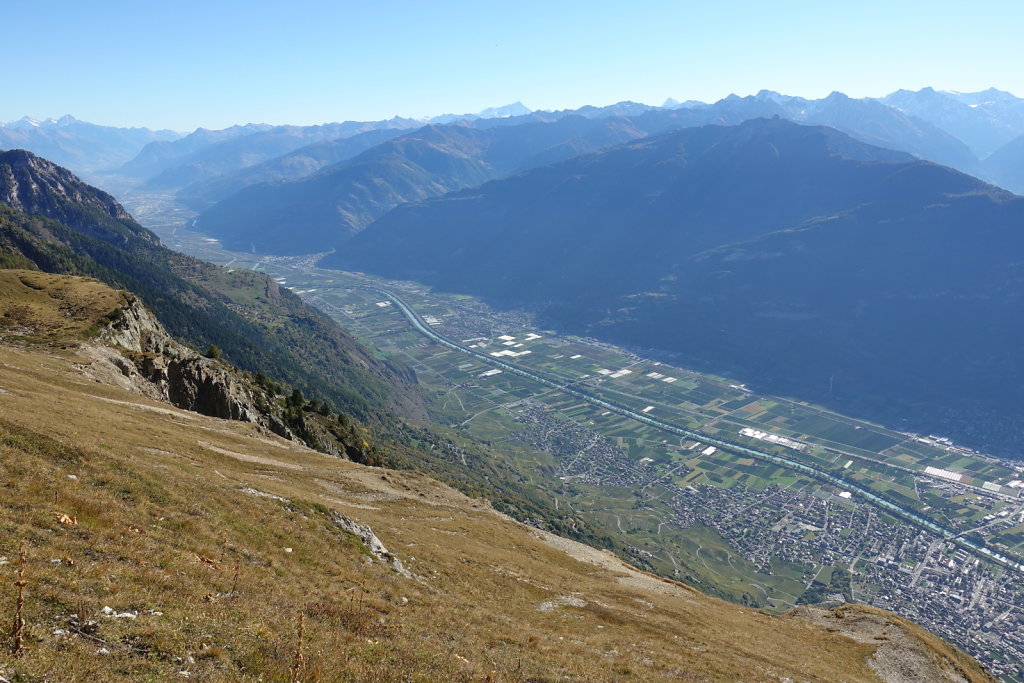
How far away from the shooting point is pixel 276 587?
27.9m

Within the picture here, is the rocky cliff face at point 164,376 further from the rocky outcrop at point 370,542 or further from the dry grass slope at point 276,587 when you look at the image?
the rocky outcrop at point 370,542

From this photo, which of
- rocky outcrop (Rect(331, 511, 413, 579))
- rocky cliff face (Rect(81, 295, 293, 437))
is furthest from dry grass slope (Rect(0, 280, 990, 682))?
rocky cliff face (Rect(81, 295, 293, 437))

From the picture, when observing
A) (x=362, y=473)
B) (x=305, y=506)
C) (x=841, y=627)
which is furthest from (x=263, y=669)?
(x=841, y=627)

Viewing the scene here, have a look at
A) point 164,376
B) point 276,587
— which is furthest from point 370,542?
point 164,376

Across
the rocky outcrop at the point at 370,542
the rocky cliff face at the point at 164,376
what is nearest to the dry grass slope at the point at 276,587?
the rocky outcrop at the point at 370,542

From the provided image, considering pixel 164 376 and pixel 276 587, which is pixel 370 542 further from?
pixel 164 376

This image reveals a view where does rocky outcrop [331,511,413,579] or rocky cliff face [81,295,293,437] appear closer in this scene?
rocky outcrop [331,511,413,579]

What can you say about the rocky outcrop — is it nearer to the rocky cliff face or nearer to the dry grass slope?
the dry grass slope

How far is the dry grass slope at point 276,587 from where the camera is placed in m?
19.7

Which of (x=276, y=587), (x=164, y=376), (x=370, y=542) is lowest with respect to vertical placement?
(x=370, y=542)

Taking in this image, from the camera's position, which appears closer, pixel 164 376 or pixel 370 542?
pixel 370 542

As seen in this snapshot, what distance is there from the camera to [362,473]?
6931cm

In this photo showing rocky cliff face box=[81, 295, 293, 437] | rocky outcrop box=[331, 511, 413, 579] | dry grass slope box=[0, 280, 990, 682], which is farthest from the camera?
rocky cliff face box=[81, 295, 293, 437]

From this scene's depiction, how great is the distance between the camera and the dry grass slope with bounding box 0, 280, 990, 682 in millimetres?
19719
